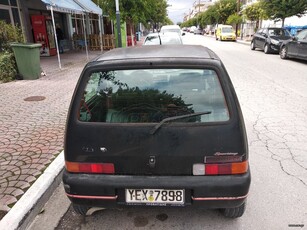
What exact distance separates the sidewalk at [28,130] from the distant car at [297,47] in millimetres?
10219

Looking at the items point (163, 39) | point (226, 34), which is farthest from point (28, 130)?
point (226, 34)

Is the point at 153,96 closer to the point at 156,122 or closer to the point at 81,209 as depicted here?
the point at 156,122

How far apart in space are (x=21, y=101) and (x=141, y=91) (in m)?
5.52

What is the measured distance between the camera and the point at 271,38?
1666 centimetres

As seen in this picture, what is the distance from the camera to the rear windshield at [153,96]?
228cm

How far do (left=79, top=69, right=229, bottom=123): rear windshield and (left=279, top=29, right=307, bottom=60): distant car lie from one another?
12.1 meters

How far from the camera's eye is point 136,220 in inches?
109

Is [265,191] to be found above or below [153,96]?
below

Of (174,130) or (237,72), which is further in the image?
(237,72)

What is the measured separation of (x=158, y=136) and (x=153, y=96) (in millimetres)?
349

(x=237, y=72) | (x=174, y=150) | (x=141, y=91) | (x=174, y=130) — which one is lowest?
(x=237, y=72)

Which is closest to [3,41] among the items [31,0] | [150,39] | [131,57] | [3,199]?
[150,39]

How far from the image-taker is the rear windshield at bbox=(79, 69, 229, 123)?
2.28 meters

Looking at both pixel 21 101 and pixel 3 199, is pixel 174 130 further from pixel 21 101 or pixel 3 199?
pixel 21 101
